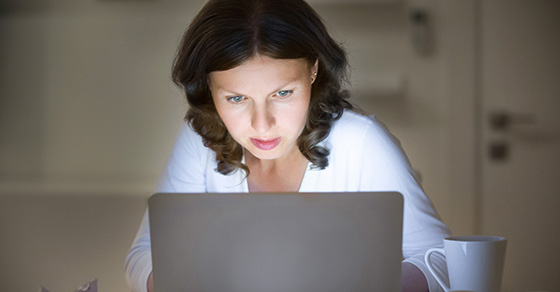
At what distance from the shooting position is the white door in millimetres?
2492

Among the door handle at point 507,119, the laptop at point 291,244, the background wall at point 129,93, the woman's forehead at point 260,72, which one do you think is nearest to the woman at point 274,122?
the woman's forehead at point 260,72

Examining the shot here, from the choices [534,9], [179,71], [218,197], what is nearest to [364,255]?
[218,197]

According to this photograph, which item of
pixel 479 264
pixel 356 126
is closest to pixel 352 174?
pixel 356 126

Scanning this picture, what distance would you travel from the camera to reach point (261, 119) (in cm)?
142

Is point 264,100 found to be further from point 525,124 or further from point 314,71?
point 525,124

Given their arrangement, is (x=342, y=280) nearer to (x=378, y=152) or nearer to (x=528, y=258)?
(x=378, y=152)

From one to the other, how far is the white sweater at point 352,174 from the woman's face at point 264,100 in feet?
0.41

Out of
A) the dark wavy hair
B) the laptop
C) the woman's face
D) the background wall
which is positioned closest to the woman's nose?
the woman's face

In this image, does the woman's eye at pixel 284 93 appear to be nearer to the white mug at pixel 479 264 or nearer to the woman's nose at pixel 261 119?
the woman's nose at pixel 261 119

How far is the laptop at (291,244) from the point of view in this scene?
76 cm

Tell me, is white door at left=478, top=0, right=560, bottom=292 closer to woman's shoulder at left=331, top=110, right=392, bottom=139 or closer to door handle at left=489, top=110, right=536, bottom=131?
door handle at left=489, top=110, right=536, bottom=131

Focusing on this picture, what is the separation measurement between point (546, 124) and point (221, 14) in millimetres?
1692

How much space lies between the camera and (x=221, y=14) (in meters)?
1.39

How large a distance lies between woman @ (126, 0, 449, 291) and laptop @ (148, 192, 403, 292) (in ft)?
1.39
